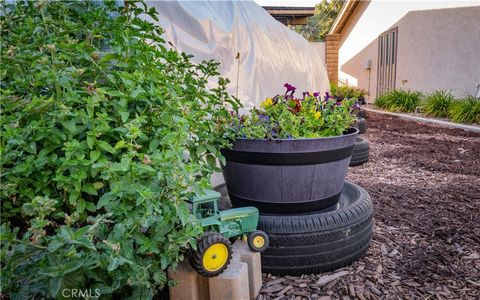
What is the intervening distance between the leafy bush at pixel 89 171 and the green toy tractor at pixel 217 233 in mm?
169

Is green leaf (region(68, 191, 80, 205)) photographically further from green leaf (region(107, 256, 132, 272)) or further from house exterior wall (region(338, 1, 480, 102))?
house exterior wall (region(338, 1, 480, 102))

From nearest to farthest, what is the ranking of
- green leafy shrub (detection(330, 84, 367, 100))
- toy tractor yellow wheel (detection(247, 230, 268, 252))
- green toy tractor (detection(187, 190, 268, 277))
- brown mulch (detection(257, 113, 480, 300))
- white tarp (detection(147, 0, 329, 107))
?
green toy tractor (detection(187, 190, 268, 277)), toy tractor yellow wheel (detection(247, 230, 268, 252)), brown mulch (detection(257, 113, 480, 300)), white tarp (detection(147, 0, 329, 107)), green leafy shrub (detection(330, 84, 367, 100))

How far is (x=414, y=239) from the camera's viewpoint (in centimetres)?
222

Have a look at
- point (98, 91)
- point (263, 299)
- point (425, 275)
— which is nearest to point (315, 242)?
point (263, 299)

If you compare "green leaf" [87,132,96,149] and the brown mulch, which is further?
the brown mulch

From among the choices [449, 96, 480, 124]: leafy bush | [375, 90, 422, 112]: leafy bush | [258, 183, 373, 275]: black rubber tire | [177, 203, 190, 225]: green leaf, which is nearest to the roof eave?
[375, 90, 422, 112]: leafy bush

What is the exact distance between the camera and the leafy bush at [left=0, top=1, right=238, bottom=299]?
0.94 metres

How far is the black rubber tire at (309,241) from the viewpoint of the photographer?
1694 millimetres

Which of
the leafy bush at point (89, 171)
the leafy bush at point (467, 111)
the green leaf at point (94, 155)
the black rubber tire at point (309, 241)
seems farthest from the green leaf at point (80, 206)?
the leafy bush at point (467, 111)

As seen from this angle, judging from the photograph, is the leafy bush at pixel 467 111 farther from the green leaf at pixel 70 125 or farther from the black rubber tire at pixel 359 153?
the green leaf at pixel 70 125

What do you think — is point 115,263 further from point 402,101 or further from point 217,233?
point 402,101

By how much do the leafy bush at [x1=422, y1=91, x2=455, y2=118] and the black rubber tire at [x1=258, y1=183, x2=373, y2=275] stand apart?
7.90 meters

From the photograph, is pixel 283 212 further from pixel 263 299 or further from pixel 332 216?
pixel 263 299

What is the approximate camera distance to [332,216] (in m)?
1.74
